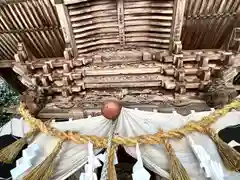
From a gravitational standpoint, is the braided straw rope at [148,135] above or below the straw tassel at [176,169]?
above

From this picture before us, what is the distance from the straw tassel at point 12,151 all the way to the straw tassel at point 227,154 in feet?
7.50

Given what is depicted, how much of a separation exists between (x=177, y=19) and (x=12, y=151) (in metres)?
2.97

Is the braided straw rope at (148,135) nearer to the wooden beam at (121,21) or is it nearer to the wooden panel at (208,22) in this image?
the wooden panel at (208,22)

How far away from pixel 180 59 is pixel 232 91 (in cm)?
98

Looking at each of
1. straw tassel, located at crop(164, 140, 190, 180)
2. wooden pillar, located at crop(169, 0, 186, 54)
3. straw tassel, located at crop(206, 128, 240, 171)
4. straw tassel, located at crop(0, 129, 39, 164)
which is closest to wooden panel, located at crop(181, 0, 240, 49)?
wooden pillar, located at crop(169, 0, 186, 54)

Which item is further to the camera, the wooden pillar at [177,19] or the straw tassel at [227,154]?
the wooden pillar at [177,19]

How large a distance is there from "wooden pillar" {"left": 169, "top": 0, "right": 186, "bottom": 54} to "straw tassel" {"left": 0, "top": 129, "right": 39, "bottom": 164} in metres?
2.68

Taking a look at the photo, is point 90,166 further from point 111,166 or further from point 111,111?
point 111,111

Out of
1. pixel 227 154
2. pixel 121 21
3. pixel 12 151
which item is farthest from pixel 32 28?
pixel 227 154

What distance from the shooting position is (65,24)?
12.3 feet

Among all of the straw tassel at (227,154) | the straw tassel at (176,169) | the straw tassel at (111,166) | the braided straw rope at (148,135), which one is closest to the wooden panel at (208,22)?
the braided straw rope at (148,135)

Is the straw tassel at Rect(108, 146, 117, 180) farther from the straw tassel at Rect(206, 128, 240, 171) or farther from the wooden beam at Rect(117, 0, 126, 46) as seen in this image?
the wooden beam at Rect(117, 0, 126, 46)

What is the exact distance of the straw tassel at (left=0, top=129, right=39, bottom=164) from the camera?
2.78 metres

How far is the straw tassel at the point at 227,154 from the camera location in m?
2.36
